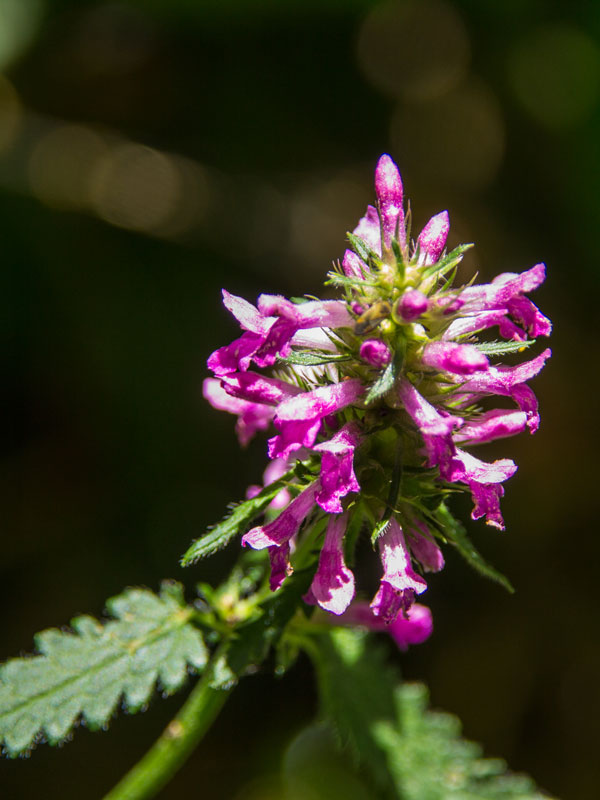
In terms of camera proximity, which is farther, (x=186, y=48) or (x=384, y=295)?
(x=186, y=48)

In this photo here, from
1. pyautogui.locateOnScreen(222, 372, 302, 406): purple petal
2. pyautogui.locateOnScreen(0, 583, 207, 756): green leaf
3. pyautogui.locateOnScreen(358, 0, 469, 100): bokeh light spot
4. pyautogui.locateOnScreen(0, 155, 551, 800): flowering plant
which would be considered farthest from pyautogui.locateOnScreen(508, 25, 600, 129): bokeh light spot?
pyautogui.locateOnScreen(0, 583, 207, 756): green leaf

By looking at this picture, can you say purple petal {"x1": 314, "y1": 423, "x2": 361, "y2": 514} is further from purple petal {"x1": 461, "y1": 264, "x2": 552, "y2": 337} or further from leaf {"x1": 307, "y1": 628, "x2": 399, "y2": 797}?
leaf {"x1": 307, "y1": 628, "x2": 399, "y2": 797}

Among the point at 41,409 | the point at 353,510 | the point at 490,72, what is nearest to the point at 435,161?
the point at 490,72

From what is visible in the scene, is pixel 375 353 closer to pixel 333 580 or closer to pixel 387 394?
pixel 387 394

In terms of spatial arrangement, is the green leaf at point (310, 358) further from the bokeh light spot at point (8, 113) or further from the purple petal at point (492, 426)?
the bokeh light spot at point (8, 113)

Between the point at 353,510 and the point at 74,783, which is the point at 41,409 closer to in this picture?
the point at 74,783

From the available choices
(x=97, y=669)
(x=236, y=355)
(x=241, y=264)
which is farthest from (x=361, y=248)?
(x=241, y=264)
